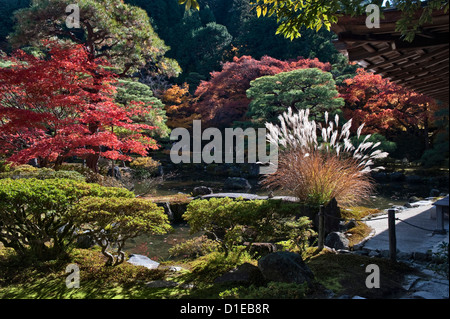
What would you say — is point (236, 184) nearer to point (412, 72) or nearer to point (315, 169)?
point (315, 169)

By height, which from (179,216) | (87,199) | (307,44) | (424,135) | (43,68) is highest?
(307,44)

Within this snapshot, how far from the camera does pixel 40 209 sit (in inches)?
131

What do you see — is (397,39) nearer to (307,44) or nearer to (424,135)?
(424,135)

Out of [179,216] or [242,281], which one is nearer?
[242,281]

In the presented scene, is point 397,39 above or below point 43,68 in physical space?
below

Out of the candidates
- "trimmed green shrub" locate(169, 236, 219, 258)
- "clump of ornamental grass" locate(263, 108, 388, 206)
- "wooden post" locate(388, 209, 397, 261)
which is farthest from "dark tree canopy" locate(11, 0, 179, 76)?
"wooden post" locate(388, 209, 397, 261)

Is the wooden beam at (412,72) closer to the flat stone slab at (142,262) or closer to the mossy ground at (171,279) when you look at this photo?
the mossy ground at (171,279)

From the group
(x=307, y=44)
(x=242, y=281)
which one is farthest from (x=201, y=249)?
(x=307, y=44)

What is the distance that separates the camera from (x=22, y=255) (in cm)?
356

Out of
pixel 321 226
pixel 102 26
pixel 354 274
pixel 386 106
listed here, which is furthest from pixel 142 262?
pixel 386 106

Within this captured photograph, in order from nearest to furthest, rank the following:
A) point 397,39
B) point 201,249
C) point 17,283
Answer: point 397,39 < point 17,283 < point 201,249

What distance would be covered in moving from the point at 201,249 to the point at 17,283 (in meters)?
1.96

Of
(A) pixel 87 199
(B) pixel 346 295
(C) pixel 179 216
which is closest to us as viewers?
(B) pixel 346 295

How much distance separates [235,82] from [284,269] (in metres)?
15.7
